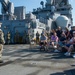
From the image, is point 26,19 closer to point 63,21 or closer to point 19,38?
point 19,38

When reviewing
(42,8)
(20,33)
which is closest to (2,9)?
(20,33)

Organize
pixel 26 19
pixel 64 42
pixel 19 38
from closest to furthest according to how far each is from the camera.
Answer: pixel 64 42
pixel 19 38
pixel 26 19

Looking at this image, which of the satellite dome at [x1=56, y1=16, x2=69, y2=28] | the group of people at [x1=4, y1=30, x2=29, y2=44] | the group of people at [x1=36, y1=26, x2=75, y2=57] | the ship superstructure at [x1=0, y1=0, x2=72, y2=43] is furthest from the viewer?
the satellite dome at [x1=56, y1=16, x2=69, y2=28]

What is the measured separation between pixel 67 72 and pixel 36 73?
108 cm

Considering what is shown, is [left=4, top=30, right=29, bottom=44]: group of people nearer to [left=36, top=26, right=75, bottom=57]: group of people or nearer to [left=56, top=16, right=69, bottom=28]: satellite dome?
[left=36, top=26, right=75, bottom=57]: group of people

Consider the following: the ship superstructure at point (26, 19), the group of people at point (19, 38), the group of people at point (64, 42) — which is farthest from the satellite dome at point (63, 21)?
the group of people at point (64, 42)

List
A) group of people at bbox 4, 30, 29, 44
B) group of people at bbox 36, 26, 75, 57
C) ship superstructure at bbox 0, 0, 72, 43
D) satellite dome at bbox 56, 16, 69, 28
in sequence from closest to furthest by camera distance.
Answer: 1. group of people at bbox 36, 26, 75, 57
2. group of people at bbox 4, 30, 29, 44
3. ship superstructure at bbox 0, 0, 72, 43
4. satellite dome at bbox 56, 16, 69, 28

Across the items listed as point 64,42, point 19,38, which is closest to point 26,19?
point 19,38

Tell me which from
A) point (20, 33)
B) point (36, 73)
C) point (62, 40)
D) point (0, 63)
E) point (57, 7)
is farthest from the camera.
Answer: point (57, 7)

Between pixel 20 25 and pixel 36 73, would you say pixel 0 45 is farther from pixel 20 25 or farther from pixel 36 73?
pixel 20 25

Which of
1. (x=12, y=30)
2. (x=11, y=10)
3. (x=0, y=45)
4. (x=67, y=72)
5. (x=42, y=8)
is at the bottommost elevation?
(x=67, y=72)

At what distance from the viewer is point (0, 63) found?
7.52m

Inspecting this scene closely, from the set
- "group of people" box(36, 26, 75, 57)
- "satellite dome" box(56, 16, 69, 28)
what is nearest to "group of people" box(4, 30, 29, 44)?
"group of people" box(36, 26, 75, 57)

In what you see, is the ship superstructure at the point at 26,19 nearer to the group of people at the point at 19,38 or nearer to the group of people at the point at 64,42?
the group of people at the point at 19,38
